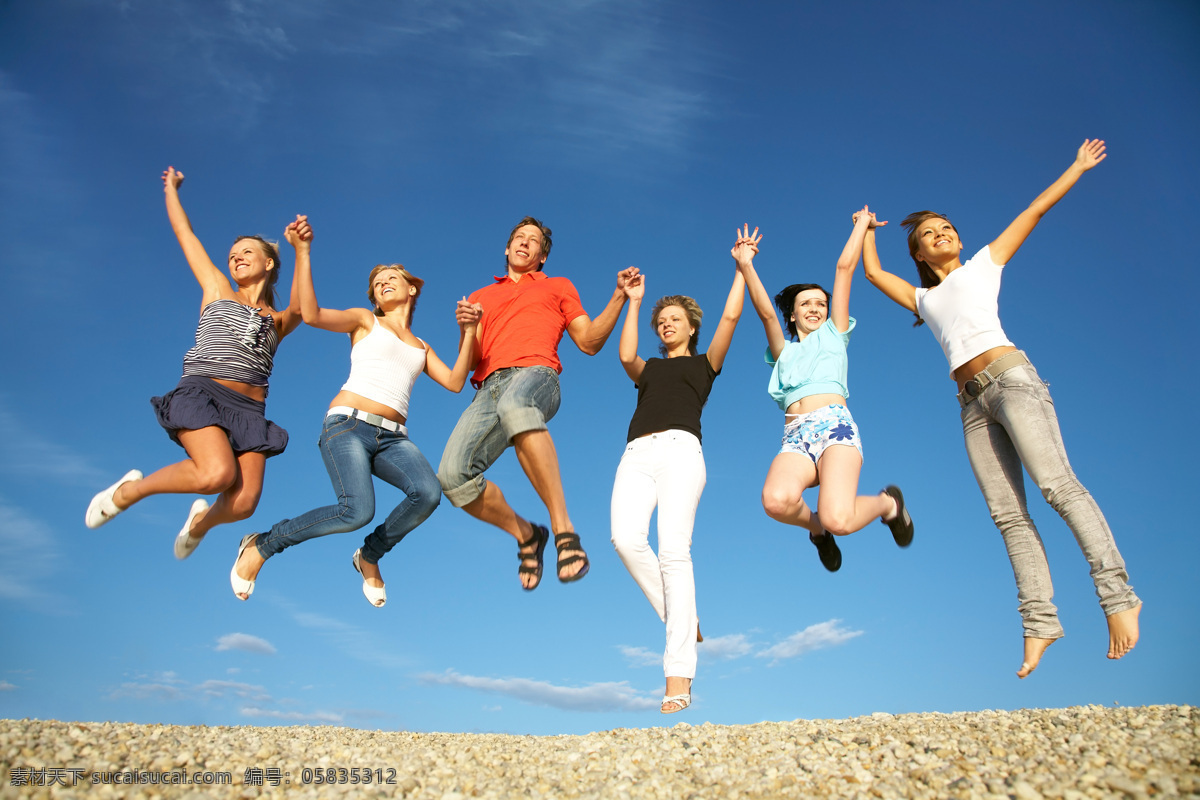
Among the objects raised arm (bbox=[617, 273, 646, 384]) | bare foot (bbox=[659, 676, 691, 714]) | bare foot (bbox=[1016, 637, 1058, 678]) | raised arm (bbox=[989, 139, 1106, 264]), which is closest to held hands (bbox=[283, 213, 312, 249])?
raised arm (bbox=[617, 273, 646, 384])

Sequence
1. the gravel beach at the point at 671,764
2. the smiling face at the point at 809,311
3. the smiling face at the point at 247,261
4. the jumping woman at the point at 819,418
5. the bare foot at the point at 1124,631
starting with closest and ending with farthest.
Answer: the gravel beach at the point at 671,764, the bare foot at the point at 1124,631, the jumping woman at the point at 819,418, the smiling face at the point at 809,311, the smiling face at the point at 247,261

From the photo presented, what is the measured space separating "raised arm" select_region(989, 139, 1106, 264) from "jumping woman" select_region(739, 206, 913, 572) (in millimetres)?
1127

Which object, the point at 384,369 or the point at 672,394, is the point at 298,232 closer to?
the point at 384,369

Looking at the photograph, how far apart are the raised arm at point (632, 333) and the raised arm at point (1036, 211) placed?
303 centimetres

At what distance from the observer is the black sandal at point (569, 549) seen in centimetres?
655

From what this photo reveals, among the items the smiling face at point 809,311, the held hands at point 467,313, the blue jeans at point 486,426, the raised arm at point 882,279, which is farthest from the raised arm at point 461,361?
the raised arm at point 882,279

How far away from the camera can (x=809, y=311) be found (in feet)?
23.2

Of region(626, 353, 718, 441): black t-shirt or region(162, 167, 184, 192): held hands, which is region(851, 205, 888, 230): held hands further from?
region(162, 167, 184, 192): held hands

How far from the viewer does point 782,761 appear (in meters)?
4.48

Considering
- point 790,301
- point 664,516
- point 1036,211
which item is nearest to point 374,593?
point 664,516

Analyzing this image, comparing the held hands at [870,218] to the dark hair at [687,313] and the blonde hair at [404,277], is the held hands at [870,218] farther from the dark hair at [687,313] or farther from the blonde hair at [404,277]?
the blonde hair at [404,277]

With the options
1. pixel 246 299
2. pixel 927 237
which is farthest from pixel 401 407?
pixel 927 237

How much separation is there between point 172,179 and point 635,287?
187 inches

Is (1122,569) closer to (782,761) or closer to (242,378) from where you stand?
(782,761)
